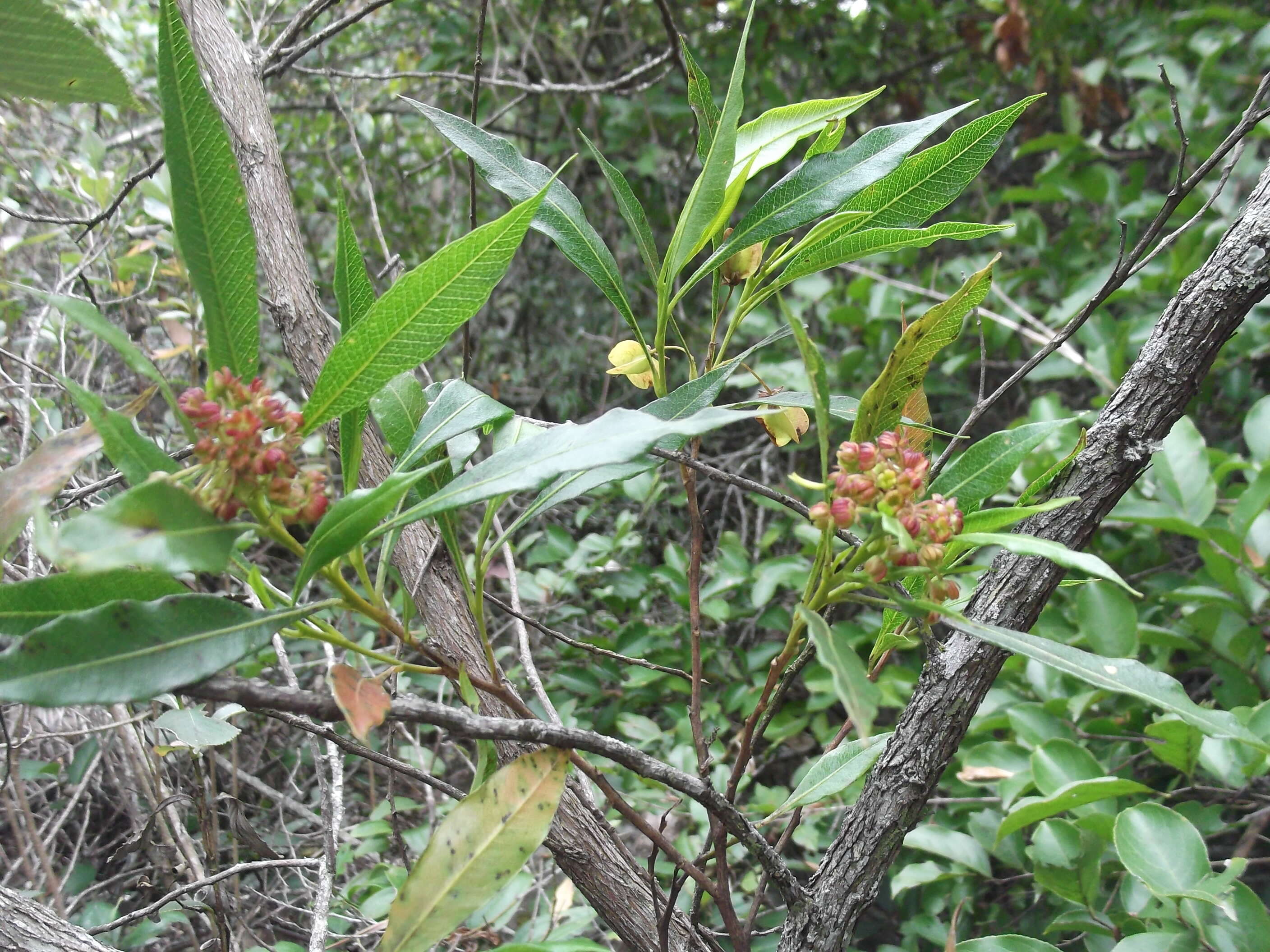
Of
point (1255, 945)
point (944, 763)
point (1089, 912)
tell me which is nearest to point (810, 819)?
point (1089, 912)

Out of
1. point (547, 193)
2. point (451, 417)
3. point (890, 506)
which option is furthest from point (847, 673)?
point (547, 193)

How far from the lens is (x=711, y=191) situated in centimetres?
65

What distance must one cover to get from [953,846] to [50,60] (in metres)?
1.33

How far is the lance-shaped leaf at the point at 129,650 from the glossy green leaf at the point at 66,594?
0.06 feet

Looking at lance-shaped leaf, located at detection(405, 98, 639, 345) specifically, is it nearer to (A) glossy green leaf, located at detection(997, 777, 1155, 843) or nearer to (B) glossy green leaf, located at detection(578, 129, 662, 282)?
(B) glossy green leaf, located at detection(578, 129, 662, 282)

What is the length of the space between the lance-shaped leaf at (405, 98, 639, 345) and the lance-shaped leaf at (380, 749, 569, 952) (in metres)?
0.38

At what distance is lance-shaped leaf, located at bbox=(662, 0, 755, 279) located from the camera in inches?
24.3

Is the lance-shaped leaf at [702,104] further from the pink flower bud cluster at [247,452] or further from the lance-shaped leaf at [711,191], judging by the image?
the pink flower bud cluster at [247,452]

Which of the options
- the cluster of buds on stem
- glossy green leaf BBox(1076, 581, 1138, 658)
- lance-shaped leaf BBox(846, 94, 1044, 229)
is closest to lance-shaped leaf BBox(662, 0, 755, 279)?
lance-shaped leaf BBox(846, 94, 1044, 229)

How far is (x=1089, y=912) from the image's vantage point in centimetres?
104

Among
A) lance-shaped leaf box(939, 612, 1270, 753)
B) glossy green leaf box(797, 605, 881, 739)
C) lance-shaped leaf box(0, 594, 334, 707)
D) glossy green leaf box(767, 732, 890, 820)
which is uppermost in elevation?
lance-shaped leaf box(0, 594, 334, 707)

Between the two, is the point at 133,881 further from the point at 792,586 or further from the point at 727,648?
the point at 792,586

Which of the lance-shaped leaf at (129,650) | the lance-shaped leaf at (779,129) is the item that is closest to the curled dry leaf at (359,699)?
the lance-shaped leaf at (129,650)

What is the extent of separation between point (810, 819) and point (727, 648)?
0.42 metres
